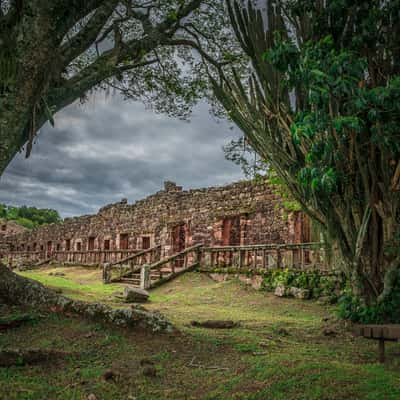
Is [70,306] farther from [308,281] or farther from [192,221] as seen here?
[192,221]

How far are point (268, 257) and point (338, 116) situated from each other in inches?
324

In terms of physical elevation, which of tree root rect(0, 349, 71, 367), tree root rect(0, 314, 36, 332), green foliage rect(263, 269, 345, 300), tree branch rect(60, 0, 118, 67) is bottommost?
tree root rect(0, 349, 71, 367)

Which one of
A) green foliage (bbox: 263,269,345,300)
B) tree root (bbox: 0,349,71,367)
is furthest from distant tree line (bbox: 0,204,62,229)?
tree root (bbox: 0,349,71,367)

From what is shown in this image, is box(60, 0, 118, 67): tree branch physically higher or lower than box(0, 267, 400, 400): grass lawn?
higher

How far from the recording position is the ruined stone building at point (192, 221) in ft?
50.9

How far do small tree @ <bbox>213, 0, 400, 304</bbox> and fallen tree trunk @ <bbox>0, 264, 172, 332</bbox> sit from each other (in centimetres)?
312

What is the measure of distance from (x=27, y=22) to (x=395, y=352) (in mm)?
7085

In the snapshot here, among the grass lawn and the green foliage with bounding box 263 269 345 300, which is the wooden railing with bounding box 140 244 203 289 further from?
the grass lawn

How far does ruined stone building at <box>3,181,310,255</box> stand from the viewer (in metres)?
15.5

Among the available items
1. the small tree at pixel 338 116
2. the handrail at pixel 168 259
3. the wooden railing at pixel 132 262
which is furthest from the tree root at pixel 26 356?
the wooden railing at pixel 132 262

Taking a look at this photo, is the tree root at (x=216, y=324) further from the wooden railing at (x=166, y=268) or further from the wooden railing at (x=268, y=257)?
the wooden railing at (x=166, y=268)

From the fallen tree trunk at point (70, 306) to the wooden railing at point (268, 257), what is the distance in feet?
17.7

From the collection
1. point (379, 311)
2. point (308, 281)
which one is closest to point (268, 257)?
point (308, 281)

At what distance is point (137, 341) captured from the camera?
5641 millimetres
